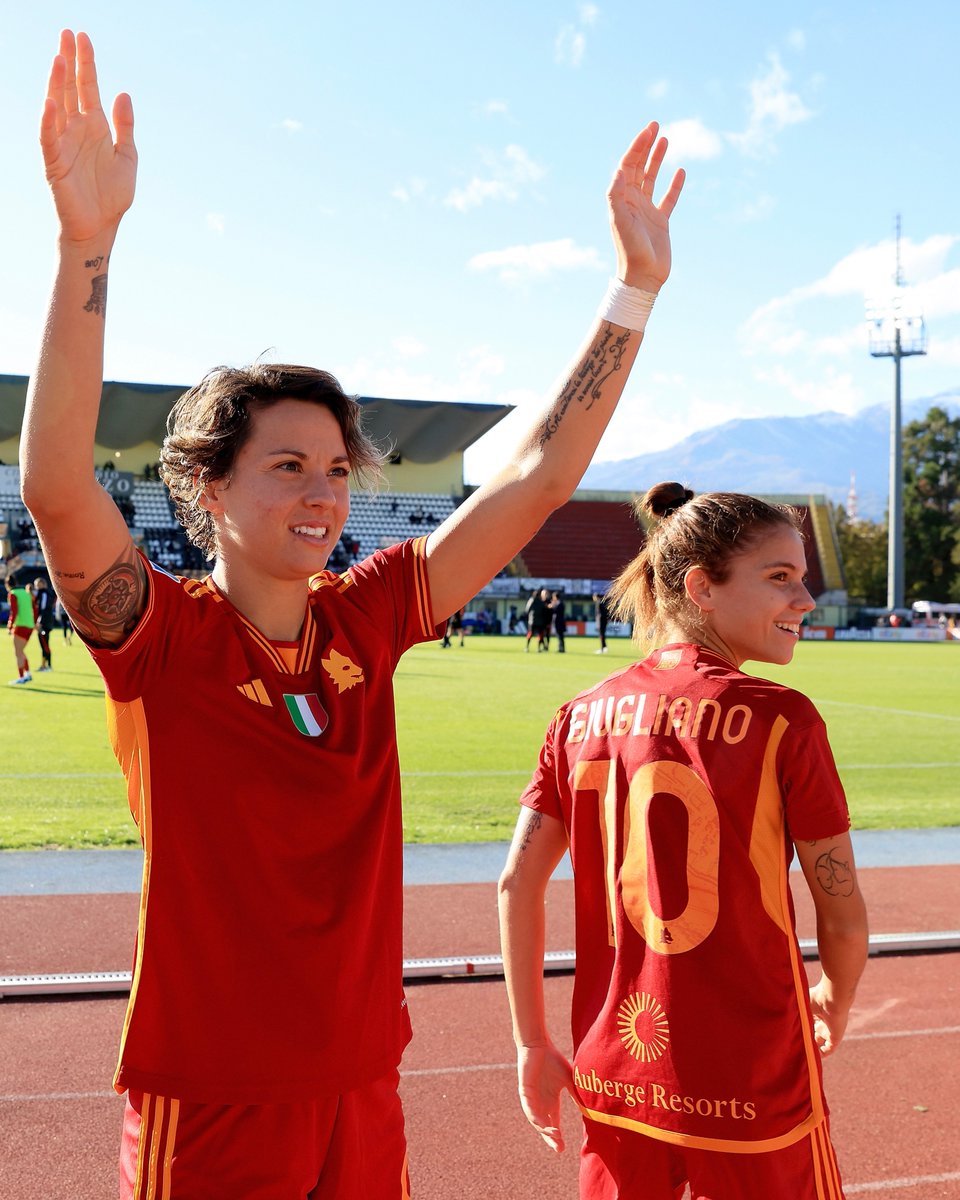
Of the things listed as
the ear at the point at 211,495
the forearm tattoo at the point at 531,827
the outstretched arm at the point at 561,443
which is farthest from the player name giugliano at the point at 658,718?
the ear at the point at 211,495

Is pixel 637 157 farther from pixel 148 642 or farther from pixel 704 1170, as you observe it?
pixel 704 1170

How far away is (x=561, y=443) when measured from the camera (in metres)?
2.31

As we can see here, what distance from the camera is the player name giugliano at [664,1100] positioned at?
6.44 ft

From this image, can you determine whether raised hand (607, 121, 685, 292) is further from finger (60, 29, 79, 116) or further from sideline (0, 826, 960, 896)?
sideline (0, 826, 960, 896)

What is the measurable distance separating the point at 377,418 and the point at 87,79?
5750 cm

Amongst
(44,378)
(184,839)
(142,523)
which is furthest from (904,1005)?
(142,523)

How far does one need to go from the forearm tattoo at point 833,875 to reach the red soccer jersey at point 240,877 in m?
0.80

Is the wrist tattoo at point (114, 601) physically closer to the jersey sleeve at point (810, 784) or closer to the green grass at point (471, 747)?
the jersey sleeve at point (810, 784)

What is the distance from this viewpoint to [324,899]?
1.93 metres

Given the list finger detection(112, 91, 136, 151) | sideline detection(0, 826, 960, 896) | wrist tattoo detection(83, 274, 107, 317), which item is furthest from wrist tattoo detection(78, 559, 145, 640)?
sideline detection(0, 826, 960, 896)

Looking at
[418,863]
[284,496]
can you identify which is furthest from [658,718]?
[418,863]

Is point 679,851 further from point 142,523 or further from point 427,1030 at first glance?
point 142,523

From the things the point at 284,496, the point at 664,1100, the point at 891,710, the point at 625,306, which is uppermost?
the point at 625,306

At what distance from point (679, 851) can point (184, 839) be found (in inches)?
34.0
